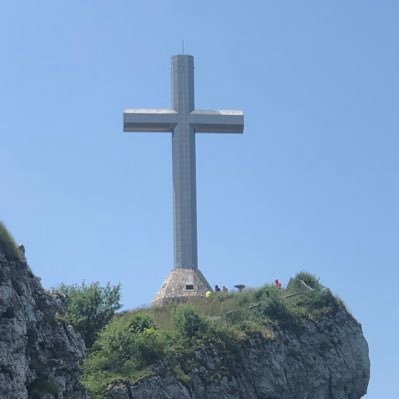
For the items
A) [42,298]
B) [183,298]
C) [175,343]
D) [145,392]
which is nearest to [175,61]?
[183,298]

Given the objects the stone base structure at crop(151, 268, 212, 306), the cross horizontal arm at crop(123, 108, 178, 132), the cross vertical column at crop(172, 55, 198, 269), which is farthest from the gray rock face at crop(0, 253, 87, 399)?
the cross horizontal arm at crop(123, 108, 178, 132)

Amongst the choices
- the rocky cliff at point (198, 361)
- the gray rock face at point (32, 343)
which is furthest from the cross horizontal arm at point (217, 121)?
the gray rock face at point (32, 343)

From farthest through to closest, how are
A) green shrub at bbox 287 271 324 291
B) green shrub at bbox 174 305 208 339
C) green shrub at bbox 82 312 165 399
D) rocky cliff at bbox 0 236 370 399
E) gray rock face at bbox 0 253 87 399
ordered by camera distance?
green shrub at bbox 287 271 324 291 → green shrub at bbox 174 305 208 339 → green shrub at bbox 82 312 165 399 → rocky cliff at bbox 0 236 370 399 → gray rock face at bbox 0 253 87 399

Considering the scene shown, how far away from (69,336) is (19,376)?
5.56 metres

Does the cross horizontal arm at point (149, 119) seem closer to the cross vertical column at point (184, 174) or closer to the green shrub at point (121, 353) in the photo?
the cross vertical column at point (184, 174)

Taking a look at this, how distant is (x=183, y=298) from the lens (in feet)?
210

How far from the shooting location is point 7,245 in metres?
35.8

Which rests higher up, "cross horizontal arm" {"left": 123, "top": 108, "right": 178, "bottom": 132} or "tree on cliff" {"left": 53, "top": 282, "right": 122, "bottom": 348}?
"cross horizontal arm" {"left": 123, "top": 108, "right": 178, "bottom": 132}

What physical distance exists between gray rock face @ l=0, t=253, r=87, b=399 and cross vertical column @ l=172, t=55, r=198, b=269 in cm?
2952

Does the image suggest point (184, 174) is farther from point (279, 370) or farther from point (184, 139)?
point (279, 370)

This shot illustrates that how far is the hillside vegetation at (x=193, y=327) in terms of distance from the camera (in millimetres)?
46406

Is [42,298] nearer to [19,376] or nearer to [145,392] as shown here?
[19,376]

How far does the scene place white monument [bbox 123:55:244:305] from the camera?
67.3 meters

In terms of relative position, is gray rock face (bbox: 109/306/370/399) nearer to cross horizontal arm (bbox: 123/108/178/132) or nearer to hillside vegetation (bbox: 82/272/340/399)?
hillside vegetation (bbox: 82/272/340/399)
